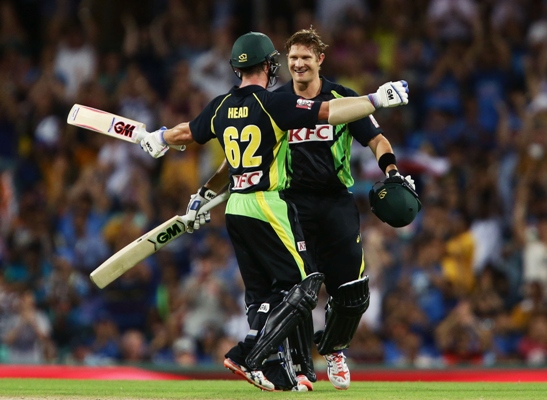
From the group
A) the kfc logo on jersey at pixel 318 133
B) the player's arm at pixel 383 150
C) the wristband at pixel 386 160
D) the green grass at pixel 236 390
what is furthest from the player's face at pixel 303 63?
the green grass at pixel 236 390

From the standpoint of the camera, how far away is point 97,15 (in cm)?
1530

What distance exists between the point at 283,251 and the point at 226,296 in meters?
5.17

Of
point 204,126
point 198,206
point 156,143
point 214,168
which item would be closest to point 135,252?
point 198,206

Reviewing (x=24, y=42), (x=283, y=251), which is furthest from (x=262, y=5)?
(x=283, y=251)

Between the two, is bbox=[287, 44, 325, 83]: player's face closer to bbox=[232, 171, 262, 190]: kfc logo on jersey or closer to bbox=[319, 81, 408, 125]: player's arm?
bbox=[319, 81, 408, 125]: player's arm

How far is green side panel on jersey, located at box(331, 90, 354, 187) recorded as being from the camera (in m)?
6.88

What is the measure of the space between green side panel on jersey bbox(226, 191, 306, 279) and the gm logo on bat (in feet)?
3.65

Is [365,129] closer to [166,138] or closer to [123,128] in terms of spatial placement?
[166,138]

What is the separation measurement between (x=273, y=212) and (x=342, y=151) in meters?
0.88

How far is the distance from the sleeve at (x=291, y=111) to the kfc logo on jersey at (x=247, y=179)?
33 centimetres

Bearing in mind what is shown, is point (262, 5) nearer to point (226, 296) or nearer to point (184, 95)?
point (184, 95)

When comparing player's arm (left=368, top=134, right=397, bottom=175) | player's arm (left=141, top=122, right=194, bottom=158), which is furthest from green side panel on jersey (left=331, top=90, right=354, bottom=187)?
player's arm (left=141, top=122, right=194, bottom=158)

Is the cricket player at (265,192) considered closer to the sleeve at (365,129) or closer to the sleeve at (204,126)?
the sleeve at (204,126)

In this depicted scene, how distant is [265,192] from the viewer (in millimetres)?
6328
